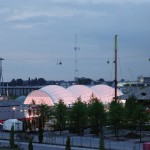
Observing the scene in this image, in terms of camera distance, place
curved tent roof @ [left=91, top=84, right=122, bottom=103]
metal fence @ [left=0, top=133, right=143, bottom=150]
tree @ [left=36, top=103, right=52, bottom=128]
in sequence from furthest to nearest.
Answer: curved tent roof @ [left=91, top=84, right=122, bottom=103] → tree @ [left=36, top=103, right=52, bottom=128] → metal fence @ [left=0, top=133, right=143, bottom=150]

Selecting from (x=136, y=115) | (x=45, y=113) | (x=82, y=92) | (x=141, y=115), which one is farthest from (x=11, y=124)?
(x=82, y=92)

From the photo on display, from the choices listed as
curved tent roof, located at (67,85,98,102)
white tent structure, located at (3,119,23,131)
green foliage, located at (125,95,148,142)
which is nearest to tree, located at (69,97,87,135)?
green foliage, located at (125,95,148,142)

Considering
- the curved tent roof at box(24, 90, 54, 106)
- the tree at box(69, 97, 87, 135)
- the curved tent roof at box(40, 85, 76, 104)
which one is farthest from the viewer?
the curved tent roof at box(40, 85, 76, 104)

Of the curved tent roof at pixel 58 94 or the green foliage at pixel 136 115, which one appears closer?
the green foliage at pixel 136 115

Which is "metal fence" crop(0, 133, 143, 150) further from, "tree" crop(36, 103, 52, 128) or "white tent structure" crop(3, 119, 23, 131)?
"white tent structure" crop(3, 119, 23, 131)

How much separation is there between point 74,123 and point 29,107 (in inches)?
641

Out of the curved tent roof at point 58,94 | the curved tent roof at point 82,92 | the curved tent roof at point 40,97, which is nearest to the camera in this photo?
the curved tent roof at point 40,97

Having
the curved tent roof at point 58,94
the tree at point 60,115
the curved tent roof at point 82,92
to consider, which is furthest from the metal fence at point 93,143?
the curved tent roof at point 82,92

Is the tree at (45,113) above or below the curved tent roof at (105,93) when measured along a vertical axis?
below

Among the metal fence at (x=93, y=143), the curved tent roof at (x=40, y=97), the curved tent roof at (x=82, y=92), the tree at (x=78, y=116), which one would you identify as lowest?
the metal fence at (x=93, y=143)

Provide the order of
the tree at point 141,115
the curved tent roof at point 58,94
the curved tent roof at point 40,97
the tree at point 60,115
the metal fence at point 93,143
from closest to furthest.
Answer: the metal fence at point 93,143 → the tree at point 141,115 → the tree at point 60,115 → the curved tent roof at point 40,97 → the curved tent roof at point 58,94

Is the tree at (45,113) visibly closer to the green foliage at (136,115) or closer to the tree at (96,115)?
A: the tree at (96,115)

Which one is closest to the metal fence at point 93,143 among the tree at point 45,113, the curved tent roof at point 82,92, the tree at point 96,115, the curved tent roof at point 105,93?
the tree at point 96,115

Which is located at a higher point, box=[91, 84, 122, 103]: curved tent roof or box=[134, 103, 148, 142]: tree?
box=[91, 84, 122, 103]: curved tent roof
